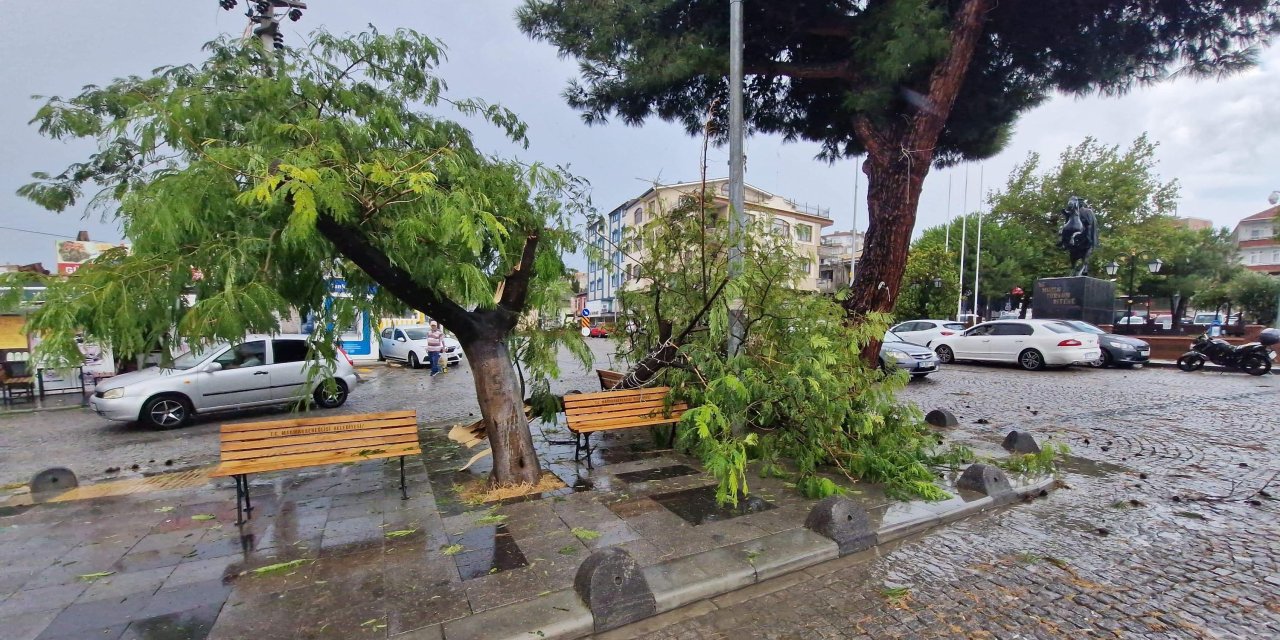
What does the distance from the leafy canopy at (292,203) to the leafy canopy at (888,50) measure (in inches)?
113

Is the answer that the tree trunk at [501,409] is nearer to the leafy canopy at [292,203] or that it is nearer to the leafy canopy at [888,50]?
the leafy canopy at [292,203]

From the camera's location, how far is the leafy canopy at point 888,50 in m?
6.53

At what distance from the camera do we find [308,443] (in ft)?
15.7

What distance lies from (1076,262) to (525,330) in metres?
25.9

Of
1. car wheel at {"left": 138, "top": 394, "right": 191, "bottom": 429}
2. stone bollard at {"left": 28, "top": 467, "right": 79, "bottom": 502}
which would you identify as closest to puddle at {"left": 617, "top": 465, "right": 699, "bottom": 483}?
stone bollard at {"left": 28, "top": 467, "right": 79, "bottom": 502}

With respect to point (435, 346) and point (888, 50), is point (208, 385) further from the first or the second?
point (888, 50)

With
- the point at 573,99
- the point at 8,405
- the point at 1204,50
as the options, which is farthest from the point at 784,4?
the point at 8,405

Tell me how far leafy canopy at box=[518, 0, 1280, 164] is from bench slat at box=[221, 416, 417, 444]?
485 cm

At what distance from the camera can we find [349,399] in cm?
1210

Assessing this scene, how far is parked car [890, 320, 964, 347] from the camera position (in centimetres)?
1862

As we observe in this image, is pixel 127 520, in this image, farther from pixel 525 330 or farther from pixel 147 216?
pixel 525 330

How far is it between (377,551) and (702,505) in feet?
8.36

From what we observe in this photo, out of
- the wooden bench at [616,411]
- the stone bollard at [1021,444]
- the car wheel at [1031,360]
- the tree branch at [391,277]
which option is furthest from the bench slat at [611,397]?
the car wheel at [1031,360]

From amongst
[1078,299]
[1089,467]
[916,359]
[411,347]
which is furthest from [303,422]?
[1078,299]
